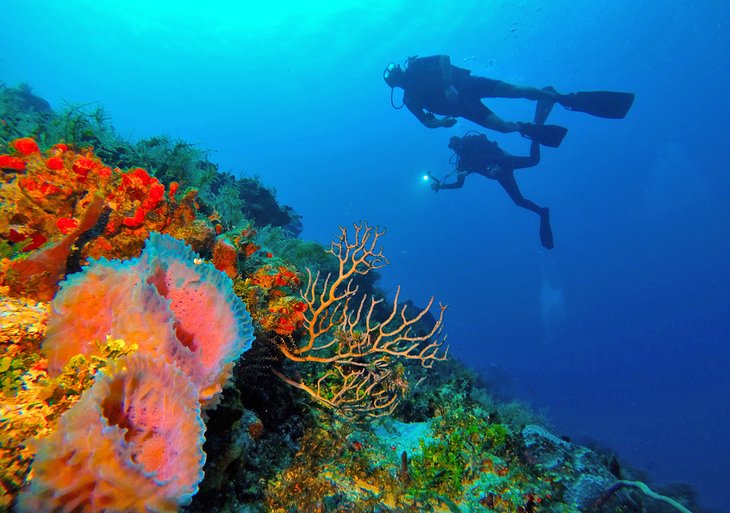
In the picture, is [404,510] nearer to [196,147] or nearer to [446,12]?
[196,147]

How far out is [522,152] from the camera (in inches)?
4626

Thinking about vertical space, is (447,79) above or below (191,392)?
above

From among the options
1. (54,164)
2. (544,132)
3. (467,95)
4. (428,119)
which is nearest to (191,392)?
(54,164)

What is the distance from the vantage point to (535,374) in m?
68.4

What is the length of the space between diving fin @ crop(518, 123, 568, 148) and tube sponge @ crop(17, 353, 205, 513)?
56.4ft

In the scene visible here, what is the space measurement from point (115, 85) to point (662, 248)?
576 feet

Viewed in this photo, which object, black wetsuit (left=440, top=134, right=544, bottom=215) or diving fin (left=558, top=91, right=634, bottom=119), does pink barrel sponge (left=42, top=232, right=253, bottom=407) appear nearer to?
black wetsuit (left=440, top=134, right=544, bottom=215)

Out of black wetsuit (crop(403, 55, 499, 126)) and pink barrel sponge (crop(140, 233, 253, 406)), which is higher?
black wetsuit (crop(403, 55, 499, 126))

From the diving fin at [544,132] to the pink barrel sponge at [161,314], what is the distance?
16.6m

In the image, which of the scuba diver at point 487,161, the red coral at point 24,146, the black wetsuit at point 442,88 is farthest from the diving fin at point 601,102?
the red coral at point 24,146

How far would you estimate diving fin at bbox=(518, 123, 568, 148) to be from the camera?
14.6 m

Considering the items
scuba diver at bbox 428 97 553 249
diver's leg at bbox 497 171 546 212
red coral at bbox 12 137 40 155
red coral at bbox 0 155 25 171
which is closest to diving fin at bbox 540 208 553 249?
scuba diver at bbox 428 97 553 249

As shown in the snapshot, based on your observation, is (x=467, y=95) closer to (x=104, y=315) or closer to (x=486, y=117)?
(x=486, y=117)

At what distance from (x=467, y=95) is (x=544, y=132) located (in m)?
3.99
